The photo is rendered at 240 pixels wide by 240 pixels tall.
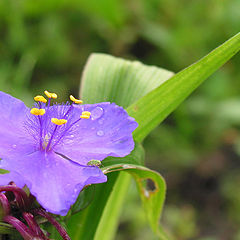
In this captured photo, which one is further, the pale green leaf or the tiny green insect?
the pale green leaf

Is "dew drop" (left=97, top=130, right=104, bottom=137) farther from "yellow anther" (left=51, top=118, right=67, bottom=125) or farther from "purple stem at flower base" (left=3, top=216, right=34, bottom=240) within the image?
"purple stem at flower base" (left=3, top=216, right=34, bottom=240)

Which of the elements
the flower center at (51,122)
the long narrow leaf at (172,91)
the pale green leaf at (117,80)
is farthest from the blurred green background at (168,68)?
the flower center at (51,122)

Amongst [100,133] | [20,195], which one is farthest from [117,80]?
[20,195]

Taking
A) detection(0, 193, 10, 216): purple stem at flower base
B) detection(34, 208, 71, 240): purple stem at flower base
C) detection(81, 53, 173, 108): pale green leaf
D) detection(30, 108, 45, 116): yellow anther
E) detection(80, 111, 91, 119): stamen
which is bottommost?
detection(34, 208, 71, 240): purple stem at flower base

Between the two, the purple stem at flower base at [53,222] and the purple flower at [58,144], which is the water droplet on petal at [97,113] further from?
the purple stem at flower base at [53,222]

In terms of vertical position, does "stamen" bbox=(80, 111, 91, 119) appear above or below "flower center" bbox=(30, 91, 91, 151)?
above

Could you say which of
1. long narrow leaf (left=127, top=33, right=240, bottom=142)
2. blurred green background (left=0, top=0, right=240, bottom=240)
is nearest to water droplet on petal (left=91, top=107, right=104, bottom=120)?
long narrow leaf (left=127, top=33, right=240, bottom=142)

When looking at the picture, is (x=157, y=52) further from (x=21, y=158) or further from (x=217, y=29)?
(x=21, y=158)

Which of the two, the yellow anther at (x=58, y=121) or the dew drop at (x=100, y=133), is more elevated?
the yellow anther at (x=58, y=121)

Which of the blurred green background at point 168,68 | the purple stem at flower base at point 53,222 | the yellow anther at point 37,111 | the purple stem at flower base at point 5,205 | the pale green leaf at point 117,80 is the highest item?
the yellow anther at point 37,111
